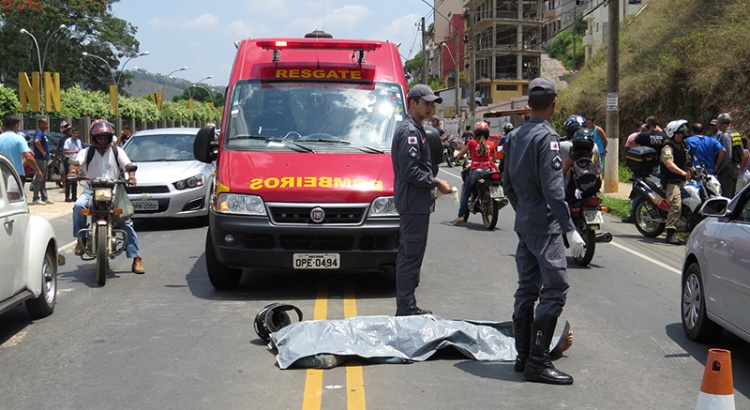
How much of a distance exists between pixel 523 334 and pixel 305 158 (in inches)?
141

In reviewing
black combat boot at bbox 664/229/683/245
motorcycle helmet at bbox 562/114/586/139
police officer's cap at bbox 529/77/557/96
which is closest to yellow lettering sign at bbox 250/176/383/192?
police officer's cap at bbox 529/77/557/96

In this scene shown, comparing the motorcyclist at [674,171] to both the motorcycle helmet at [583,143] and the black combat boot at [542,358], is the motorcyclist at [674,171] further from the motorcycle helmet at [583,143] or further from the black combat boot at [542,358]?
the black combat boot at [542,358]

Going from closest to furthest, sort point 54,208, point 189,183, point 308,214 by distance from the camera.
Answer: point 308,214 → point 189,183 → point 54,208

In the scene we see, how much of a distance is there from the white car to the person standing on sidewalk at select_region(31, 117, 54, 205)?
1212 centimetres

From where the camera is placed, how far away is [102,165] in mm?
9953

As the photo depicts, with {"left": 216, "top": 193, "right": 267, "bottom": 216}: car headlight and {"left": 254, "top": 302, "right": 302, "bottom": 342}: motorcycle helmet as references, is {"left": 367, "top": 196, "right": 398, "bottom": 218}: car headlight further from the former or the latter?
{"left": 254, "top": 302, "right": 302, "bottom": 342}: motorcycle helmet

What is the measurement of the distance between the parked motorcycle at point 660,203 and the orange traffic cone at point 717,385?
32.1ft

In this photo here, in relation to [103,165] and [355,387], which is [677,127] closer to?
[103,165]

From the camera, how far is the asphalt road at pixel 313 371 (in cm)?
548

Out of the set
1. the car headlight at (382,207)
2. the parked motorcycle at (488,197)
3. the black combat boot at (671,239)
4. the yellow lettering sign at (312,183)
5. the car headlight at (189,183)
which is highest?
the yellow lettering sign at (312,183)

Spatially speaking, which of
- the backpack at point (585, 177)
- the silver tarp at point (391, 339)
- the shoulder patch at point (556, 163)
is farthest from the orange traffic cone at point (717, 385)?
the backpack at point (585, 177)

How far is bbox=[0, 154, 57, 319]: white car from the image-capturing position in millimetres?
6988

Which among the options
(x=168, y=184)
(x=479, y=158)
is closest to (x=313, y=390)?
(x=168, y=184)


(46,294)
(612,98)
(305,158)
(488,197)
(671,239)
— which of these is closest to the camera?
(46,294)
